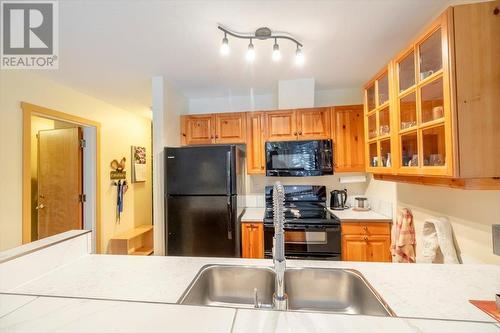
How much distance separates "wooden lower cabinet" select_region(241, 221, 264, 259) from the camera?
90.4 inches

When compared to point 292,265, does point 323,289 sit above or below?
below

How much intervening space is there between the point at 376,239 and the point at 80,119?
3.55 m

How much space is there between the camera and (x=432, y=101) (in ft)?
3.89

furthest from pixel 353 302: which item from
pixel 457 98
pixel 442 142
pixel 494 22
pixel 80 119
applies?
pixel 80 119

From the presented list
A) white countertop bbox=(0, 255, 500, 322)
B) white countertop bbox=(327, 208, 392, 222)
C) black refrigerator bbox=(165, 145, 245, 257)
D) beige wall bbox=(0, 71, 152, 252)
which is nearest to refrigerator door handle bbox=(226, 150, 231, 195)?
black refrigerator bbox=(165, 145, 245, 257)

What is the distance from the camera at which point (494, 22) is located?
99 centimetres

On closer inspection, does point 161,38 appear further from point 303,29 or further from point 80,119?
point 80,119

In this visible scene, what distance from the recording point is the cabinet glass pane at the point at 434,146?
3.69 feet

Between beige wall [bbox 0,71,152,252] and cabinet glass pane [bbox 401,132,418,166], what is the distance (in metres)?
3.12

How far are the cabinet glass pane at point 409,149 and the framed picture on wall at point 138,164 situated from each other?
3.67m

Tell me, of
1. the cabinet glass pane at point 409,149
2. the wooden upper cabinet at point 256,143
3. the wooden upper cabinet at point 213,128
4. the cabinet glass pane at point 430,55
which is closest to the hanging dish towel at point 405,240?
the cabinet glass pane at point 409,149

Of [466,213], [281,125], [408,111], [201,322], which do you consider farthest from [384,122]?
[201,322]

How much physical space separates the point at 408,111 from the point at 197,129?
215cm

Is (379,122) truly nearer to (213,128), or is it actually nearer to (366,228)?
(366,228)
